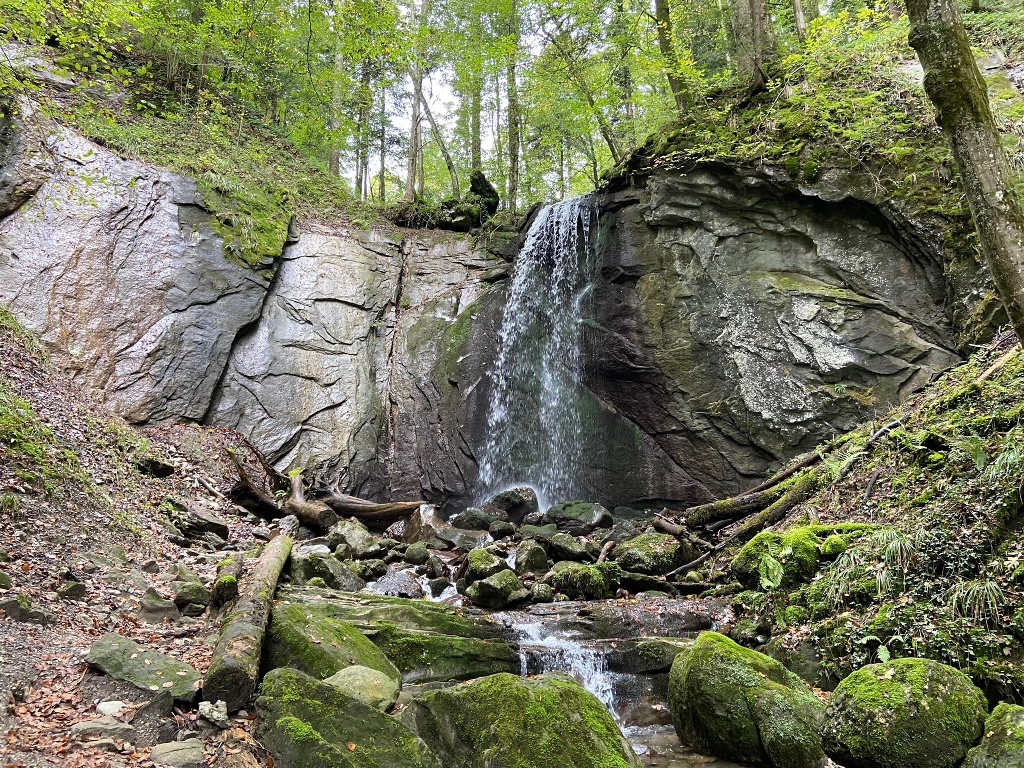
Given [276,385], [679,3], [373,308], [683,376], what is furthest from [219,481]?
[679,3]

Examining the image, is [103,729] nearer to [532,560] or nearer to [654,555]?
[532,560]

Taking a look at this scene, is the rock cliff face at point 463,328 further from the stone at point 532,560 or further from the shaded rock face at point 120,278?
the stone at point 532,560

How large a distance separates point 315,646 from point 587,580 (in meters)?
4.01

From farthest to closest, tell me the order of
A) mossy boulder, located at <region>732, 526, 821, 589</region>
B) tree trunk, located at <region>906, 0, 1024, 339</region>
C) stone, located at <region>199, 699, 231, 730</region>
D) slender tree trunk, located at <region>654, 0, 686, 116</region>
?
1. slender tree trunk, located at <region>654, 0, 686, 116</region>
2. mossy boulder, located at <region>732, 526, 821, 589</region>
3. tree trunk, located at <region>906, 0, 1024, 339</region>
4. stone, located at <region>199, 699, 231, 730</region>

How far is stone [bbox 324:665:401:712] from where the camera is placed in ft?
11.6

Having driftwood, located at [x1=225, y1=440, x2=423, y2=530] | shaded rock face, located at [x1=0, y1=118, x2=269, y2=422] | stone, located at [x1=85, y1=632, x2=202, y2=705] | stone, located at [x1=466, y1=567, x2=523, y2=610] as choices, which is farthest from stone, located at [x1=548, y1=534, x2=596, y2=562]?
shaded rock face, located at [x1=0, y1=118, x2=269, y2=422]

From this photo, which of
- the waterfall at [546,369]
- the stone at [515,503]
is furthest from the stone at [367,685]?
the waterfall at [546,369]

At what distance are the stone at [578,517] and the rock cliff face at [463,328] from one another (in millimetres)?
1525

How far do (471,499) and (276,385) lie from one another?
16.5 feet

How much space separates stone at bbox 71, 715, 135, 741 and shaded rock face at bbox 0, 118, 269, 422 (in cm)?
901

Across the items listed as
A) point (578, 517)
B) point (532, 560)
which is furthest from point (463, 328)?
point (532, 560)

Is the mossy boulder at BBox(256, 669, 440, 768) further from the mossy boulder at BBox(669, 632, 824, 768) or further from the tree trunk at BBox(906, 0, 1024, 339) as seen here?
the tree trunk at BBox(906, 0, 1024, 339)

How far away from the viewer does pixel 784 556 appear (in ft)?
19.2

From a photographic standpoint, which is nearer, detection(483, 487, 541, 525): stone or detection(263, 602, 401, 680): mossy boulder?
detection(263, 602, 401, 680): mossy boulder
